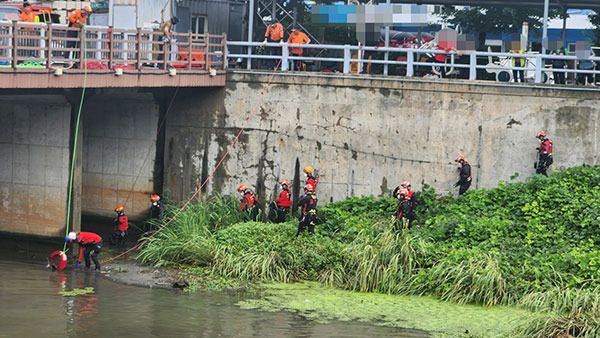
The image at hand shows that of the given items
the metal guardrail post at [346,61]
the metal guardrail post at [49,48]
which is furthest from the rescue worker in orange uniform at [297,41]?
the metal guardrail post at [49,48]

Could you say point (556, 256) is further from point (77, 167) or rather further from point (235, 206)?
point (77, 167)

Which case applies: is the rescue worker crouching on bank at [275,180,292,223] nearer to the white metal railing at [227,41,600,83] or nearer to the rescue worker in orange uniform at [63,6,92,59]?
the white metal railing at [227,41,600,83]

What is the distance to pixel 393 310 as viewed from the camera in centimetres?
1877

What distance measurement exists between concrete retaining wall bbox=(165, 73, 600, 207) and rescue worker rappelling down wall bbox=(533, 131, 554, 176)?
0.47m

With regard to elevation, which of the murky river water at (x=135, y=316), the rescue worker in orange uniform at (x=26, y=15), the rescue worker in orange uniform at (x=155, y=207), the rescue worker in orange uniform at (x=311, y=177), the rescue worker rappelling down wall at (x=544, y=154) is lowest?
the murky river water at (x=135, y=316)

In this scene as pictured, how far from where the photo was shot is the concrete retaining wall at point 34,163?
24641 millimetres

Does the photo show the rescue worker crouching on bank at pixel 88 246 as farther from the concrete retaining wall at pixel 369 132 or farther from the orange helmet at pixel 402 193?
the orange helmet at pixel 402 193

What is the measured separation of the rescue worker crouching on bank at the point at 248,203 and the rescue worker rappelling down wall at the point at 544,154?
22.9 feet

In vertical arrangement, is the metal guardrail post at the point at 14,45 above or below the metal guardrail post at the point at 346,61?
below

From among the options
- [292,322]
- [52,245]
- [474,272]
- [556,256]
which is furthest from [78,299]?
[556,256]

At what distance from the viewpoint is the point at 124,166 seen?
2725cm

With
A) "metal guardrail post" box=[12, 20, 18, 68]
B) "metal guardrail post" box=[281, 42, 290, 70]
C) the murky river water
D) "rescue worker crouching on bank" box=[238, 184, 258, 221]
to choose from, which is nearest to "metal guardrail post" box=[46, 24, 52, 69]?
"metal guardrail post" box=[12, 20, 18, 68]

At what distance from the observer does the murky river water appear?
54.9 ft

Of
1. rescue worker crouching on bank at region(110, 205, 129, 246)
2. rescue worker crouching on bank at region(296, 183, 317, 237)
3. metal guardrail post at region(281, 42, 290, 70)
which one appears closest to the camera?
rescue worker crouching on bank at region(296, 183, 317, 237)
